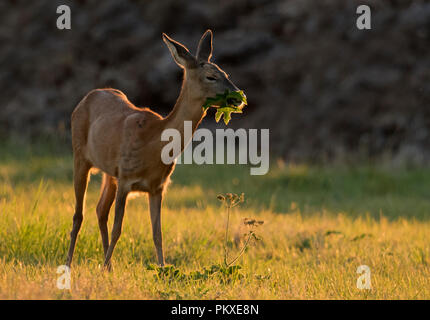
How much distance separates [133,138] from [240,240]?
2579 millimetres

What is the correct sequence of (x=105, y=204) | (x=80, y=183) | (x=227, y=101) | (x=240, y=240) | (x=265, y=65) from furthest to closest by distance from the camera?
1. (x=265, y=65)
2. (x=240, y=240)
3. (x=105, y=204)
4. (x=80, y=183)
5. (x=227, y=101)

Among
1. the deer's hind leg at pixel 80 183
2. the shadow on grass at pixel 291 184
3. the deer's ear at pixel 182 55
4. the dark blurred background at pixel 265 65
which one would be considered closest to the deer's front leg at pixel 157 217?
the deer's hind leg at pixel 80 183

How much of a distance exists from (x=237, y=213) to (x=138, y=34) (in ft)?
40.8

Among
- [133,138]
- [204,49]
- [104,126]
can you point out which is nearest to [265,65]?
[104,126]

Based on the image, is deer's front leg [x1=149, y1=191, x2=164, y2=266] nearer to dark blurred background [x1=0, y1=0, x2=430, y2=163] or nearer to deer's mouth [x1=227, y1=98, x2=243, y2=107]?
deer's mouth [x1=227, y1=98, x2=243, y2=107]

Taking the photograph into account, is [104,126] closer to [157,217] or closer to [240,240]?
[157,217]

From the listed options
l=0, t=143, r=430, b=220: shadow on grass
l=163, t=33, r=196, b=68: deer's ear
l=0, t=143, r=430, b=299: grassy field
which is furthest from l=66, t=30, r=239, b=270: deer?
l=0, t=143, r=430, b=220: shadow on grass

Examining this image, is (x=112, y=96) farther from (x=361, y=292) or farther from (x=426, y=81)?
(x=426, y=81)

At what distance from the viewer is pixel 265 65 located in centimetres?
1870

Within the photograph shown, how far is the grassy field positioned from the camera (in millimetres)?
5148

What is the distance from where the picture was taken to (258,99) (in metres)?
18.6

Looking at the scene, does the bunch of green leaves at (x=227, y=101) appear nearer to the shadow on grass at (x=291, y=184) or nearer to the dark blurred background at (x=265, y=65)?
the shadow on grass at (x=291, y=184)

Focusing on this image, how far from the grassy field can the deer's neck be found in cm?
122

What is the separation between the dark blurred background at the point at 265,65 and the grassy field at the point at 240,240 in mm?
3466
